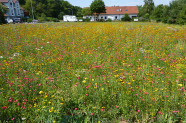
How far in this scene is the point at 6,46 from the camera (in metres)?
7.20

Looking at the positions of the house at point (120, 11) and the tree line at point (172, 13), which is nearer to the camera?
the tree line at point (172, 13)

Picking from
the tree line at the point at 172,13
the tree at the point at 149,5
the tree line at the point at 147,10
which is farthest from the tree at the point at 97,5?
the tree at the point at 149,5

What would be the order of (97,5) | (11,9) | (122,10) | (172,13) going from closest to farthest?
(172,13) → (97,5) → (11,9) → (122,10)

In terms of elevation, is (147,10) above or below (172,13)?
above

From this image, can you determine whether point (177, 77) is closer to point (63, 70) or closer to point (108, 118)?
point (108, 118)

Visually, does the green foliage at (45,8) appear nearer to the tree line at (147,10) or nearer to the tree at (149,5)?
the tree line at (147,10)

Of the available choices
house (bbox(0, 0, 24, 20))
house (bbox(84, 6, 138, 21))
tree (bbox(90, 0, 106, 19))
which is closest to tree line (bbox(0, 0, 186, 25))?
tree (bbox(90, 0, 106, 19))

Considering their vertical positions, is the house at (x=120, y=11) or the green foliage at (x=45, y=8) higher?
the green foliage at (x=45, y=8)

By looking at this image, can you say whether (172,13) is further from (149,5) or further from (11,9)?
(11,9)

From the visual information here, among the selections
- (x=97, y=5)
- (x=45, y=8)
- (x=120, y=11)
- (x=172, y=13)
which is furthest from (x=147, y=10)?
(x=45, y=8)

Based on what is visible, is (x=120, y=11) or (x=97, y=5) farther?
(x=120, y=11)

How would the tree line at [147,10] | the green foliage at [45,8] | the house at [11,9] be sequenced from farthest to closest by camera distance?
1. the green foliage at [45,8]
2. the house at [11,9]
3. the tree line at [147,10]

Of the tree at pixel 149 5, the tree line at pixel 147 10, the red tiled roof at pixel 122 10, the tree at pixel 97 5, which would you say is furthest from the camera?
the red tiled roof at pixel 122 10

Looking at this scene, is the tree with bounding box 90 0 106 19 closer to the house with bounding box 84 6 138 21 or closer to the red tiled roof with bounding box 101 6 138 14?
the house with bounding box 84 6 138 21
